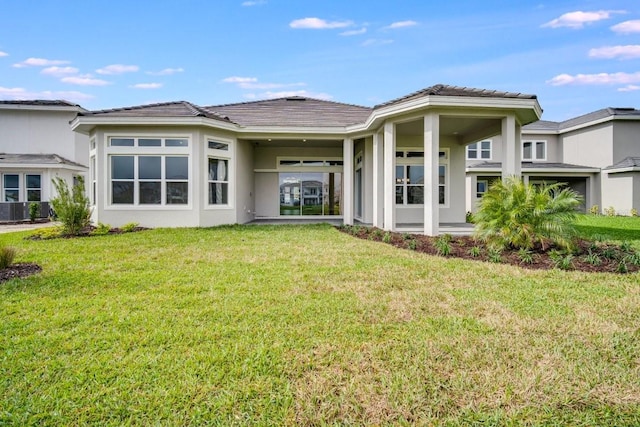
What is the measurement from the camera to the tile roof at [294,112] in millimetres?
14492

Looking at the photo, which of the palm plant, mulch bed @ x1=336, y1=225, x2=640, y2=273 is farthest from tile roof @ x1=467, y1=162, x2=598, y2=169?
the palm plant

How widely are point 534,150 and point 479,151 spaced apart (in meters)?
5.26

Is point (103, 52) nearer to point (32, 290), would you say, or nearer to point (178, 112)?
point (178, 112)

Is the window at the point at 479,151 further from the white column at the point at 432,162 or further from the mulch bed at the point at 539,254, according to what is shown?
the mulch bed at the point at 539,254

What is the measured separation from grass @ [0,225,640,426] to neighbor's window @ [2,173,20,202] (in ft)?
54.9

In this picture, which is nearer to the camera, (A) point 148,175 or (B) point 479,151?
(A) point 148,175

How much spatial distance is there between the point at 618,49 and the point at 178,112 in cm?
2442

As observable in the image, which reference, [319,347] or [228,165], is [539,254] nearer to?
[319,347]

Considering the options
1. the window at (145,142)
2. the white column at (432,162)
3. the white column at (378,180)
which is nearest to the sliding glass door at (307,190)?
the white column at (378,180)

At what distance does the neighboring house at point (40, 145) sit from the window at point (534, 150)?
29.1 metres

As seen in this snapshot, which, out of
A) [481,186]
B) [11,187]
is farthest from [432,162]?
[11,187]

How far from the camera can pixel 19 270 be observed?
6023mm

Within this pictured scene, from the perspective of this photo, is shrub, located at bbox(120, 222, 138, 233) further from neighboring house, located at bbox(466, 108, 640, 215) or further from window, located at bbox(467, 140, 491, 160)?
window, located at bbox(467, 140, 491, 160)

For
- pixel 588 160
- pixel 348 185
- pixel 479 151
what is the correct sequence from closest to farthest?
pixel 348 185 → pixel 588 160 → pixel 479 151
